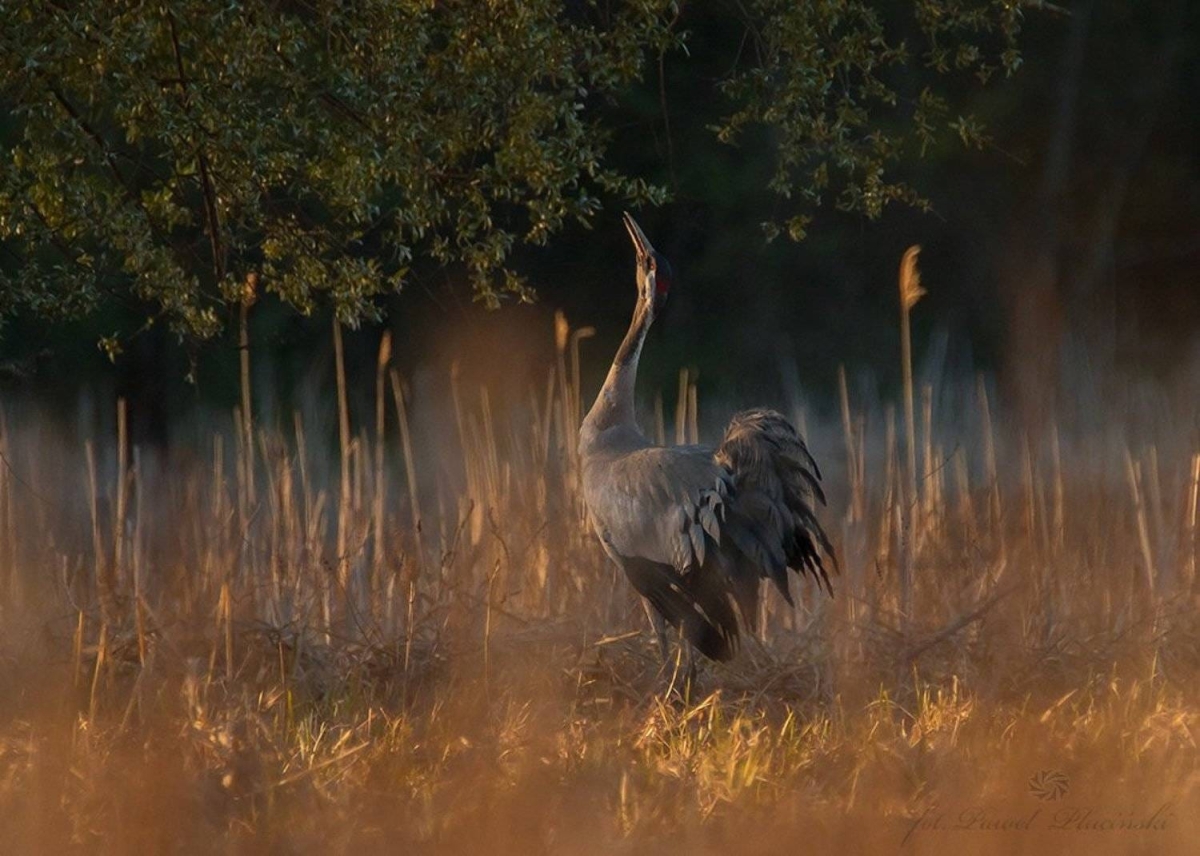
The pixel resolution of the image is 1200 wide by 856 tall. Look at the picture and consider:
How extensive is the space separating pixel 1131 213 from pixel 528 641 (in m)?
10.6

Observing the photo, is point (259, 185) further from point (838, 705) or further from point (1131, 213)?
point (1131, 213)

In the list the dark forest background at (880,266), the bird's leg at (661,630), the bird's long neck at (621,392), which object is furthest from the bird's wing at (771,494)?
the dark forest background at (880,266)

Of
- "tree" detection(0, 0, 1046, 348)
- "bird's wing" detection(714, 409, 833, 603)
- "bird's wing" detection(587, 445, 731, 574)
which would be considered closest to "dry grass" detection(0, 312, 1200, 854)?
"bird's wing" detection(714, 409, 833, 603)

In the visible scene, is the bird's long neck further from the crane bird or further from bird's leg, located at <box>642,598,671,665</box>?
bird's leg, located at <box>642,598,671,665</box>

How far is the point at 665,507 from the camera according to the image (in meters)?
5.86

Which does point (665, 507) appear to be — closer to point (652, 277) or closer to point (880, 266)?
point (652, 277)

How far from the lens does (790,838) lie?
4137 mm

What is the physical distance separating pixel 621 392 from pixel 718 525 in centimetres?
93

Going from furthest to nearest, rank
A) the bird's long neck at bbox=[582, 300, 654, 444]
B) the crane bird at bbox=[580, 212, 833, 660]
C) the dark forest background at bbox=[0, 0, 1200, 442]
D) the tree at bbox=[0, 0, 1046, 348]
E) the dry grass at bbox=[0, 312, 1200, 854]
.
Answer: the dark forest background at bbox=[0, 0, 1200, 442] → the bird's long neck at bbox=[582, 300, 654, 444] → the tree at bbox=[0, 0, 1046, 348] → the crane bird at bbox=[580, 212, 833, 660] → the dry grass at bbox=[0, 312, 1200, 854]

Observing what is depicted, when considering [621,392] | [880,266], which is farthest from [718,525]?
[880,266]

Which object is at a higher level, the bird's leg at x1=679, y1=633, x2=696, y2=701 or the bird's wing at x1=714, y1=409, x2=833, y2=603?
the bird's wing at x1=714, y1=409, x2=833, y2=603

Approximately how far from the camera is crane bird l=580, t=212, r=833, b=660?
227 inches

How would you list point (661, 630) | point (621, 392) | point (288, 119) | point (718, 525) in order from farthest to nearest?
1. point (621, 392)
2. point (288, 119)
3. point (661, 630)
4. point (718, 525)

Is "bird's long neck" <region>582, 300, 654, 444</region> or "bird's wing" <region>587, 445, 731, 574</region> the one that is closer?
"bird's wing" <region>587, 445, 731, 574</region>
